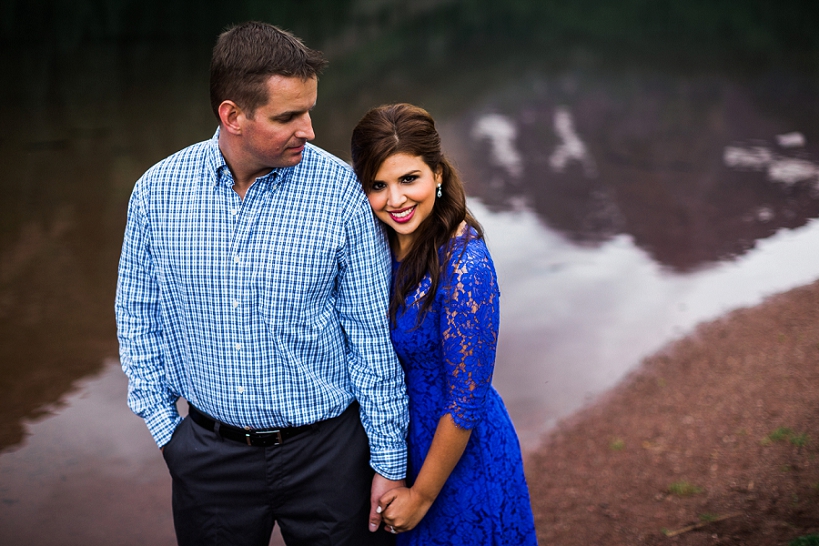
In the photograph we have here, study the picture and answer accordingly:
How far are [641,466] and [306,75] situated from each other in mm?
3311

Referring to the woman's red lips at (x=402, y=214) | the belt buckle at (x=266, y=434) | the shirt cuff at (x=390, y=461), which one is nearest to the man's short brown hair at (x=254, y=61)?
the woman's red lips at (x=402, y=214)

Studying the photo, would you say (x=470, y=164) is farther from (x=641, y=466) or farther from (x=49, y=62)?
(x=49, y=62)

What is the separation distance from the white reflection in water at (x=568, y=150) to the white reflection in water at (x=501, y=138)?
1.91 feet

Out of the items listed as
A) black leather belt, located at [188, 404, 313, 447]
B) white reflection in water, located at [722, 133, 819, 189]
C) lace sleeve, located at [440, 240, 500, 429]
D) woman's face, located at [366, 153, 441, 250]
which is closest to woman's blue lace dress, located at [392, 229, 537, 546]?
lace sleeve, located at [440, 240, 500, 429]

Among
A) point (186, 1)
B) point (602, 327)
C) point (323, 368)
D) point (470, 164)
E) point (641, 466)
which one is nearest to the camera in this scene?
point (323, 368)

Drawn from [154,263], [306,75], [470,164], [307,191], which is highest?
[470,164]

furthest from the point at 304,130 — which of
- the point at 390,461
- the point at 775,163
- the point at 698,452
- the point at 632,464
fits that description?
the point at 775,163

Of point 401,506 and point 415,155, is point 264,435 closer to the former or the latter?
point 401,506

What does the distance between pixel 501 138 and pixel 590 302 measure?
22.8 ft

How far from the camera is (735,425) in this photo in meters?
4.84

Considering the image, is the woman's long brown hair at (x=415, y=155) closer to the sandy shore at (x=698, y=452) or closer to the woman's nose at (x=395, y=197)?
the woman's nose at (x=395, y=197)

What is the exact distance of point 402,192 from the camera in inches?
95.8

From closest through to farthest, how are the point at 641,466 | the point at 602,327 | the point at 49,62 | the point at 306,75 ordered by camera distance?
the point at 306,75 < the point at 641,466 < the point at 602,327 < the point at 49,62

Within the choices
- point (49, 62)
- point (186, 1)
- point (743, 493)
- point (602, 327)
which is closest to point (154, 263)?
point (743, 493)
